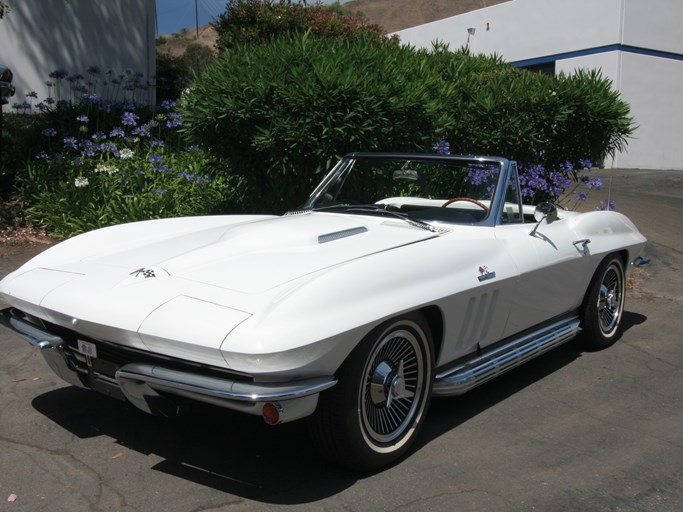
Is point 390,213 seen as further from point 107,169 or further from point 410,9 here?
point 410,9

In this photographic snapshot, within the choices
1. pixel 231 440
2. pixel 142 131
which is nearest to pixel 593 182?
pixel 142 131

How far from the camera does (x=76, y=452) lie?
3.53 meters

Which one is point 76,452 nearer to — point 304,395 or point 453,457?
point 304,395

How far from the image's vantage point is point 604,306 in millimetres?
5418

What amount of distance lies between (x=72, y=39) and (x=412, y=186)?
35.5 feet

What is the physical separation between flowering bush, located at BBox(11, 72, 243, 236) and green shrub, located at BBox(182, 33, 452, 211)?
31.6 inches

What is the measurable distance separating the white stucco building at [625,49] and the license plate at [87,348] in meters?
17.6

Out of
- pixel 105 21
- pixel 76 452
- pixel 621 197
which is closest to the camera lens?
pixel 76 452

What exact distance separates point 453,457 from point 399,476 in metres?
0.35

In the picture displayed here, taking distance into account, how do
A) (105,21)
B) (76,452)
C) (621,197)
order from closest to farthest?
(76,452), (621,197), (105,21)

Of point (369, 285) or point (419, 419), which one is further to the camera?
point (419, 419)

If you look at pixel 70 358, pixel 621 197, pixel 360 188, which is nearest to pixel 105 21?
pixel 621 197

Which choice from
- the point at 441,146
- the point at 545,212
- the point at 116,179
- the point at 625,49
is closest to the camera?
the point at 545,212

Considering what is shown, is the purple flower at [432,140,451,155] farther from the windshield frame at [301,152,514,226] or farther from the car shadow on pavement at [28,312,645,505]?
the car shadow on pavement at [28,312,645,505]
